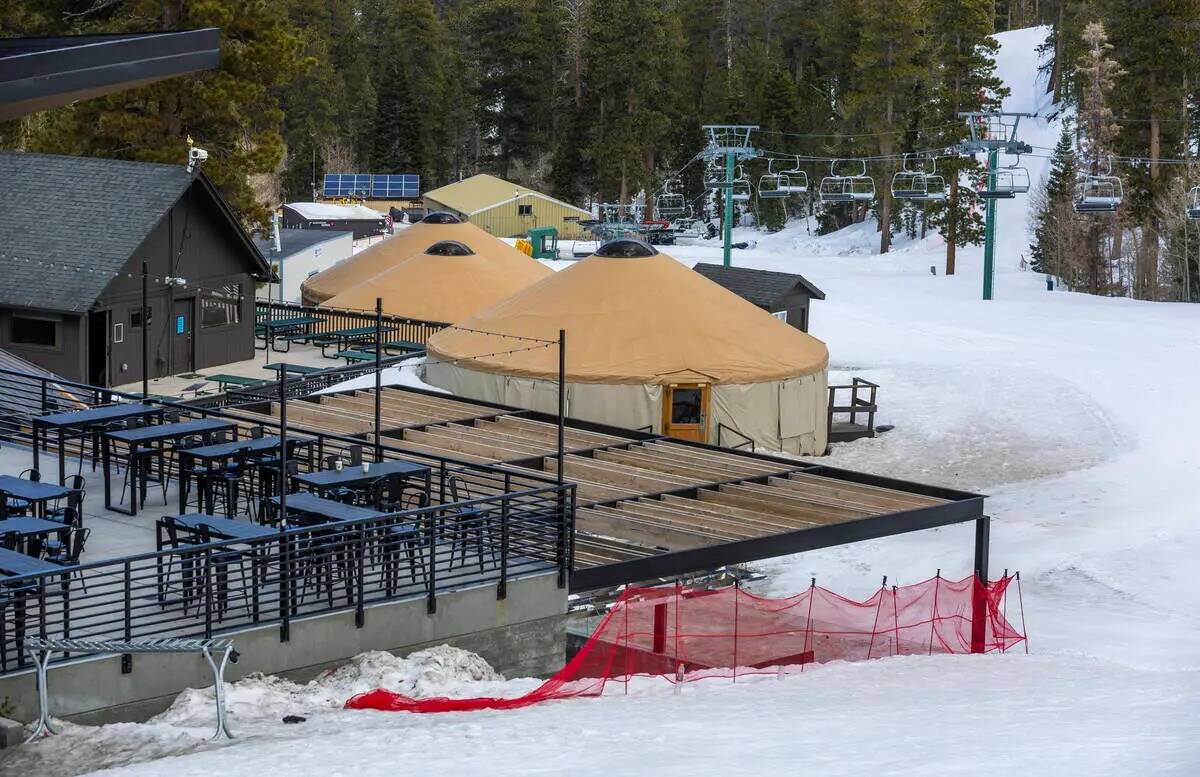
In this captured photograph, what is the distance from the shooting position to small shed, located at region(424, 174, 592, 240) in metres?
78.8

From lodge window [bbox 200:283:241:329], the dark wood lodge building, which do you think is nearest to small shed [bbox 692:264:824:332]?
lodge window [bbox 200:283:241:329]

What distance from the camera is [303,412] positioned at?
21.9m

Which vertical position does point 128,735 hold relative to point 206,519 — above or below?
below

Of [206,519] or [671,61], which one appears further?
[671,61]

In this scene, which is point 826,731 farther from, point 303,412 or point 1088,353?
point 1088,353

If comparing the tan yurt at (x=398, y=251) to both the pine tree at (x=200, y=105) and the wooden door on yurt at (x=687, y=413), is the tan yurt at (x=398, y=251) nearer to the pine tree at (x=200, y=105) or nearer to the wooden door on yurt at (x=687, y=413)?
the pine tree at (x=200, y=105)

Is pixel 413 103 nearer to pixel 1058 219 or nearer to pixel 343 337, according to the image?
pixel 1058 219

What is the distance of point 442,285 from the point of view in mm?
38906

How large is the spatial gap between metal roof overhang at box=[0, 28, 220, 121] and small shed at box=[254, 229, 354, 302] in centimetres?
3055

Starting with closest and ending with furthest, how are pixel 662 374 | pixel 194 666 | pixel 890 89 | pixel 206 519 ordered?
1. pixel 194 666
2. pixel 206 519
3. pixel 662 374
4. pixel 890 89

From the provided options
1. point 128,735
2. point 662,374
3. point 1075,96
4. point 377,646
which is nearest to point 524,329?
point 662,374

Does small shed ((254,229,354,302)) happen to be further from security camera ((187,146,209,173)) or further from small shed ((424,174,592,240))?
small shed ((424,174,592,240))

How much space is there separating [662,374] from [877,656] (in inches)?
467

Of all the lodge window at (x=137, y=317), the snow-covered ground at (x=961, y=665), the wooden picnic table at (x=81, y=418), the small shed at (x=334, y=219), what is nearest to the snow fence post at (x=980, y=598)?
the snow-covered ground at (x=961, y=665)
